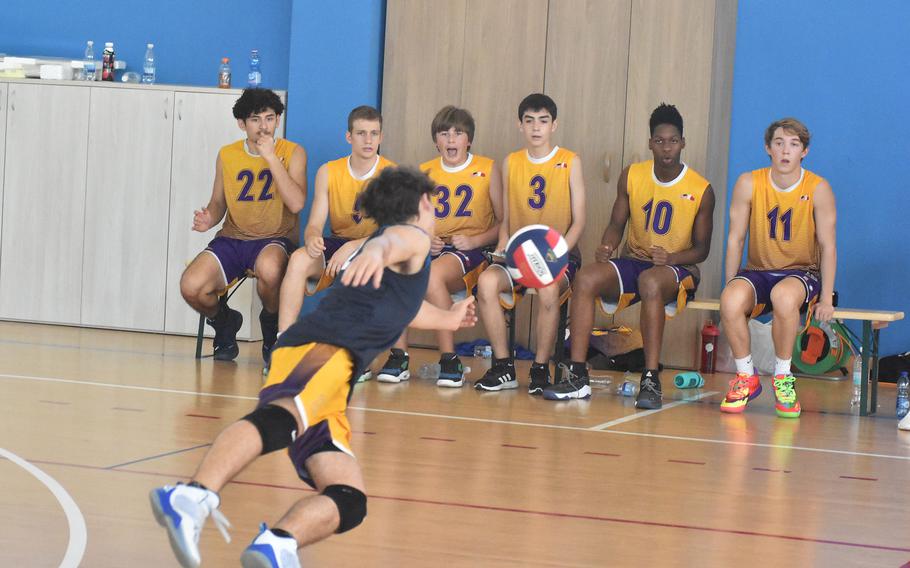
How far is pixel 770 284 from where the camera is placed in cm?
546

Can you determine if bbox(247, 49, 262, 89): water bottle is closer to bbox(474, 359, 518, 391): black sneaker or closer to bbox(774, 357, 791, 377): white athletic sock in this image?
bbox(474, 359, 518, 391): black sneaker

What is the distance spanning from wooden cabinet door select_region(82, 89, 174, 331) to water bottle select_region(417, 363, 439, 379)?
2.03 meters

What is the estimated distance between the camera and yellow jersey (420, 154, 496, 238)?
6117 millimetres

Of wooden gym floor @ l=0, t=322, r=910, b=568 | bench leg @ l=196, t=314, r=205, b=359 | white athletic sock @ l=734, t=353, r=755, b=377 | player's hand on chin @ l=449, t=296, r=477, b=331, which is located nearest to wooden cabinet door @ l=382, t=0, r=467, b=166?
bench leg @ l=196, t=314, r=205, b=359

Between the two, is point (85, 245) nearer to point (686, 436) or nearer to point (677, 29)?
point (677, 29)

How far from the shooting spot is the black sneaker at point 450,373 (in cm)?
566

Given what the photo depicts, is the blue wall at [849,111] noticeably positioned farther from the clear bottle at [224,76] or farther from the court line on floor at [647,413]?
the clear bottle at [224,76]

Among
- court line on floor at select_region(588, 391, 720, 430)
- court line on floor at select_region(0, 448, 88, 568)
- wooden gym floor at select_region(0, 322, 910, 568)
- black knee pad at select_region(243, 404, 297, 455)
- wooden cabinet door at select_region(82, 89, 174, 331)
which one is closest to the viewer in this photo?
black knee pad at select_region(243, 404, 297, 455)

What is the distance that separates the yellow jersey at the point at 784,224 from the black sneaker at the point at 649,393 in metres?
0.81

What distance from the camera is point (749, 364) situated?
5.40 meters

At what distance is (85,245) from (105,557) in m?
5.27

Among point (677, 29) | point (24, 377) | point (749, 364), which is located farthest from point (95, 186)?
point (749, 364)

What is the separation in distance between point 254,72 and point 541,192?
229cm

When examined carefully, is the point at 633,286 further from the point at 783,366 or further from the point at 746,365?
the point at 783,366
